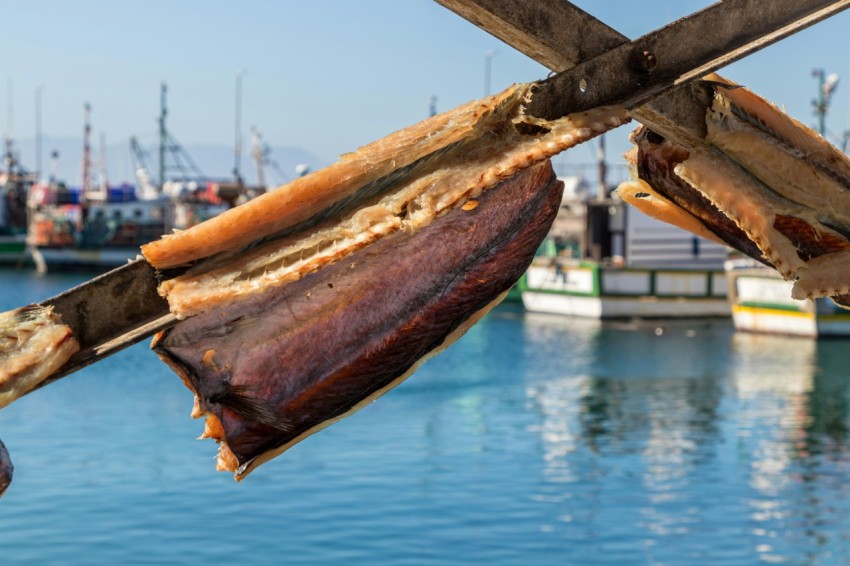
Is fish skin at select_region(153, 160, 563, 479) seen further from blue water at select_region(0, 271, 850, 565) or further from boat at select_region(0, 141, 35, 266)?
boat at select_region(0, 141, 35, 266)

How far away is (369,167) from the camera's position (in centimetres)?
334

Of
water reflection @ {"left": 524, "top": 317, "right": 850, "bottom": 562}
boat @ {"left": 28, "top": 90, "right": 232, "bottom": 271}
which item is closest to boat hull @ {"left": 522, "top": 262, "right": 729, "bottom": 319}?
water reflection @ {"left": 524, "top": 317, "right": 850, "bottom": 562}

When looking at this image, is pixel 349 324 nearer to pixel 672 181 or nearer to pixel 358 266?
pixel 358 266

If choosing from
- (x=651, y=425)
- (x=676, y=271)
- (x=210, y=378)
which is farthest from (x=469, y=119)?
(x=676, y=271)

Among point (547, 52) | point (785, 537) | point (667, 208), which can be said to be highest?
point (547, 52)

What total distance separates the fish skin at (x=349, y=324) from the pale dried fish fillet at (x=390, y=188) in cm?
6

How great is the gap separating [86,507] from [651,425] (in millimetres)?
14955

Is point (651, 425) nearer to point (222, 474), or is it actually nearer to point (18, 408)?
point (222, 474)

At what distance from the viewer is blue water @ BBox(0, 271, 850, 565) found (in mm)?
20109

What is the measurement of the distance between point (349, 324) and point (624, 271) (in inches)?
2113

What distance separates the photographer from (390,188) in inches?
133

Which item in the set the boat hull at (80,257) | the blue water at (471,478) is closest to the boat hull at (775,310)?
the blue water at (471,478)

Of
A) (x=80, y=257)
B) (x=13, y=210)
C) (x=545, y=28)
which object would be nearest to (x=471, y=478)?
(x=545, y=28)

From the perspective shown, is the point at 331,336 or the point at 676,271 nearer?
the point at 331,336
